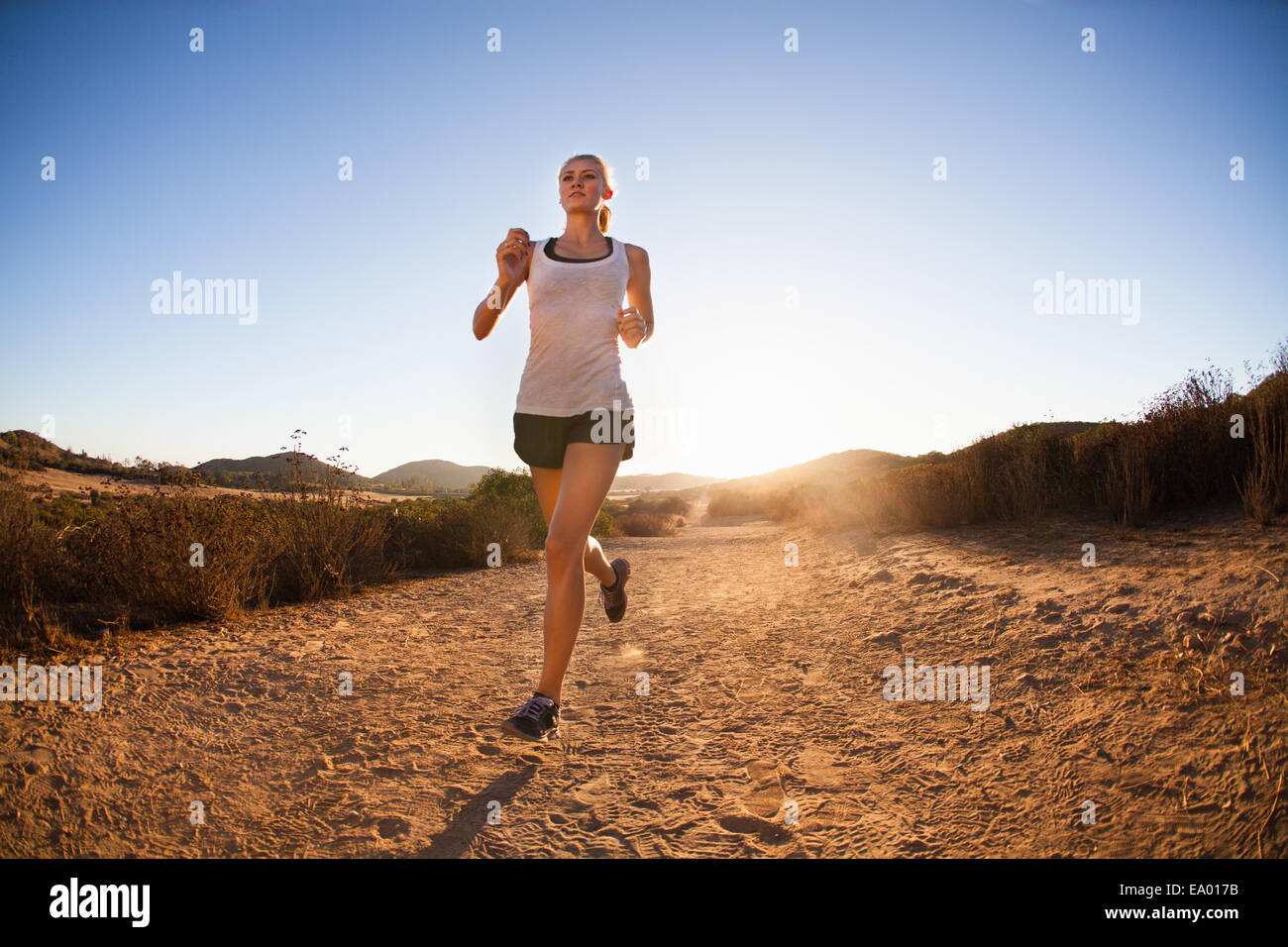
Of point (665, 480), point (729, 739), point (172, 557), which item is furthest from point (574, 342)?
point (665, 480)

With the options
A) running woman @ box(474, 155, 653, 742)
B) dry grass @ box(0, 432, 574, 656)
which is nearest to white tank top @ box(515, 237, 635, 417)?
running woman @ box(474, 155, 653, 742)

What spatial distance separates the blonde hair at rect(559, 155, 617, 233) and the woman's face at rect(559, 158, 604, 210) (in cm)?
3

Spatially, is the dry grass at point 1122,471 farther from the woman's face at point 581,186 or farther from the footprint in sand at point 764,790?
the woman's face at point 581,186

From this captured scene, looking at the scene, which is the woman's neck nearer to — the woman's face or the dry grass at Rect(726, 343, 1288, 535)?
the woman's face

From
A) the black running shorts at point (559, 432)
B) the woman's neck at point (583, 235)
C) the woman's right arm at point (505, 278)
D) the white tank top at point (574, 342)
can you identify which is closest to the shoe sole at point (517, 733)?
the black running shorts at point (559, 432)

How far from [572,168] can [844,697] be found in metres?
3.16

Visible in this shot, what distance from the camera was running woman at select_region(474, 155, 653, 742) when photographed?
2.85 m

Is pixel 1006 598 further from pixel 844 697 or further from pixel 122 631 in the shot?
pixel 122 631

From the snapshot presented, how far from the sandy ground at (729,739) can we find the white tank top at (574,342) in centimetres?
158

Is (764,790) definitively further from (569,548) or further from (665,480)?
(665,480)

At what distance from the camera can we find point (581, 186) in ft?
10.5

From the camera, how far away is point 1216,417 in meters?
5.87
